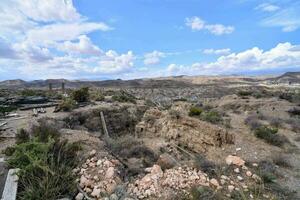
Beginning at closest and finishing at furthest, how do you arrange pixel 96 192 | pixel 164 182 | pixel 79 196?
pixel 79 196
pixel 96 192
pixel 164 182

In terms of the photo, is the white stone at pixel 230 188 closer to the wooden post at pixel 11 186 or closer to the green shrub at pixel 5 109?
the wooden post at pixel 11 186

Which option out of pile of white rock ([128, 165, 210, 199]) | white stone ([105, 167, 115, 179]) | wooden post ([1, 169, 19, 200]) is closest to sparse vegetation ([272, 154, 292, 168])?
pile of white rock ([128, 165, 210, 199])

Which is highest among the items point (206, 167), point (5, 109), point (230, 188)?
point (5, 109)

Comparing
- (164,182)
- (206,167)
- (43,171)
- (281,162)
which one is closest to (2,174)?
(43,171)

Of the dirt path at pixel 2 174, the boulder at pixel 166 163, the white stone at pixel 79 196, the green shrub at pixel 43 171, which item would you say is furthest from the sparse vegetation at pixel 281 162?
the dirt path at pixel 2 174

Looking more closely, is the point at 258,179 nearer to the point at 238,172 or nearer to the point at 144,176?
the point at 238,172

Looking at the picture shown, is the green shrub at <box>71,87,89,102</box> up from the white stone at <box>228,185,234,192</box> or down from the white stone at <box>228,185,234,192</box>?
up

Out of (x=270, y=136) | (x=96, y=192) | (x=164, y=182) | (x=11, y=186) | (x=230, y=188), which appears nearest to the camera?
(x=11, y=186)

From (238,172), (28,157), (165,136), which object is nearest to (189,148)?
(165,136)

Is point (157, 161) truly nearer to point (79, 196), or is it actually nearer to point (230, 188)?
point (230, 188)

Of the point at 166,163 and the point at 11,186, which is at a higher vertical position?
the point at 11,186

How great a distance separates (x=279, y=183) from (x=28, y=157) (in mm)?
7135

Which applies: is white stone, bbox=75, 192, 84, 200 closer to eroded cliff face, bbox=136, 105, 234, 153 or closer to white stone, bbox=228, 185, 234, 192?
white stone, bbox=228, 185, 234, 192

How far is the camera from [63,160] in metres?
7.73
